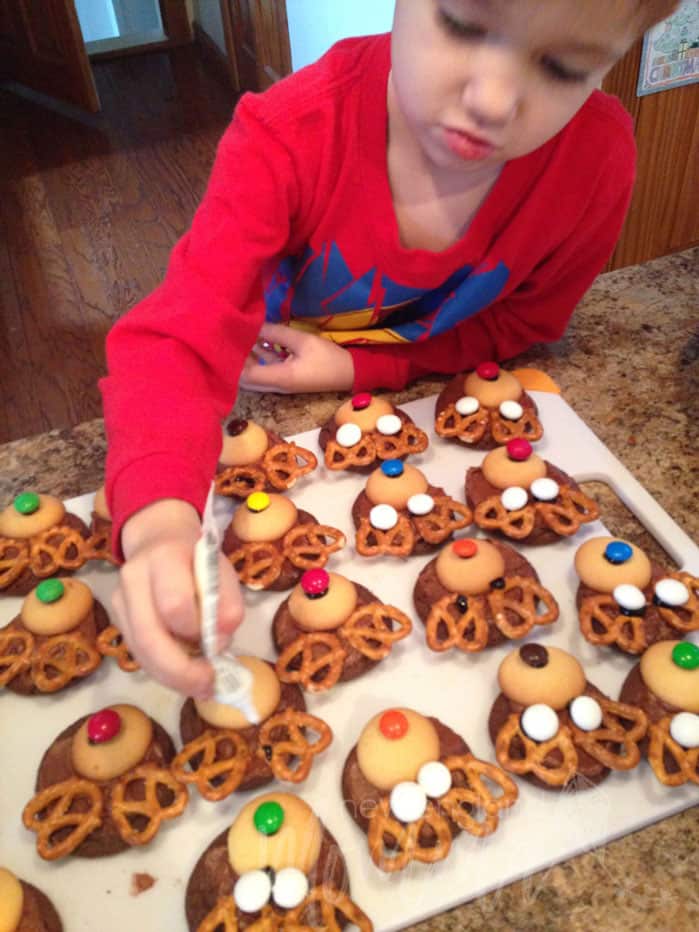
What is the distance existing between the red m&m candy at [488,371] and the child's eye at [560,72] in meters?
0.36

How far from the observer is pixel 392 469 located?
2.60 feet

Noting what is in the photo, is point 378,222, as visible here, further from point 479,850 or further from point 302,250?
point 479,850

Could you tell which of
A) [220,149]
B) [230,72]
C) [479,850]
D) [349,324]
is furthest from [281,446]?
[230,72]

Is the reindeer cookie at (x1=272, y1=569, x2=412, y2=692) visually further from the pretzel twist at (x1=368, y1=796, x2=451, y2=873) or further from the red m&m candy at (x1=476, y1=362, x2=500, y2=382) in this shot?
the red m&m candy at (x1=476, y1=362, x2=500, y2=382)

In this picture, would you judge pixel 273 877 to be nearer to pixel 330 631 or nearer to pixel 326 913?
pixel 326 913

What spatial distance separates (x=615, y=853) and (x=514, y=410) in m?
0.44

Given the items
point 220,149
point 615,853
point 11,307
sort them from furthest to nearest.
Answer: point 11,307 → point 220,149 → point 615,853

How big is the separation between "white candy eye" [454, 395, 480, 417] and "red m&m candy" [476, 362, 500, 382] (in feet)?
0.10

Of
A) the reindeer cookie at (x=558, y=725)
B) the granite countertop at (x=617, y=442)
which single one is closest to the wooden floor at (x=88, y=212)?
the granite countertop at (x=617, y=442)

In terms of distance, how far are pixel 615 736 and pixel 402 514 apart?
283 millimetres

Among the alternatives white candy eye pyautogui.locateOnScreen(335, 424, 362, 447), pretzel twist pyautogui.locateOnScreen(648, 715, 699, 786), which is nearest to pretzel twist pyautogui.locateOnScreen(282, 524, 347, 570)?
white candy eye pyautogui.locateOnScreen(335, 424, 362, 447)

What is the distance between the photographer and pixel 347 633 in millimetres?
685

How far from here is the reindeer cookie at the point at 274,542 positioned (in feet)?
2.45

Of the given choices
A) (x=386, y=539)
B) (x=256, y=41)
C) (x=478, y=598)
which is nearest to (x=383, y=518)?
(x=386, y=539)
